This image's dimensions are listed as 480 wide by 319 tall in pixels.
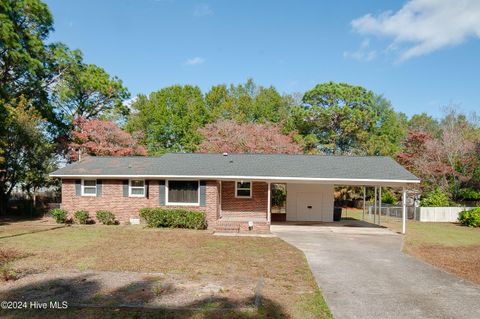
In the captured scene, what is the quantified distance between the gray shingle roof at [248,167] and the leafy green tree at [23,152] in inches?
156

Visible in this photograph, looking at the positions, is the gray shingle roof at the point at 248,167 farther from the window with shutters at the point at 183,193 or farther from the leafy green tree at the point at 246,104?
the leafy green tree at the point at 246,104

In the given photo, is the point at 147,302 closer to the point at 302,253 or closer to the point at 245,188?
the point at 302,253

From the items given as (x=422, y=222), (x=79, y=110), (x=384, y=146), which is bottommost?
(x=422, y=222)

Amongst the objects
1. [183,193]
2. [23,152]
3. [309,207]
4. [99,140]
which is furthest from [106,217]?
[99,140]

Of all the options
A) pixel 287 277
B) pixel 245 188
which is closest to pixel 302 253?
pixel 287 277

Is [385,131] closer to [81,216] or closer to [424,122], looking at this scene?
[424,122]

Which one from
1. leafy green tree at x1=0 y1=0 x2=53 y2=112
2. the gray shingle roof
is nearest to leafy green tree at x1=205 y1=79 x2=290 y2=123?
leafy green tree at x1=0 y1=0 x2=53 y2=112

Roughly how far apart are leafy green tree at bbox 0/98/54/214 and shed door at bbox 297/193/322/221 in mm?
16904

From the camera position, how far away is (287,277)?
28.0 ft

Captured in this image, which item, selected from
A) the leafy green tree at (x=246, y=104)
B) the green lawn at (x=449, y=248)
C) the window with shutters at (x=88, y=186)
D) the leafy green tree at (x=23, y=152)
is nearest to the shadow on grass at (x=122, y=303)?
the green lawn at (x=449, y=248)

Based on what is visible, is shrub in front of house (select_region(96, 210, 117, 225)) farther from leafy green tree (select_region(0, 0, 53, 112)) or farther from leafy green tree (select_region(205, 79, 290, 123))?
leafy green tree (select_region(205, 79, 290, 123))

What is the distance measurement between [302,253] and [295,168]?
289 inches

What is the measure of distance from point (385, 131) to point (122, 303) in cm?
4993

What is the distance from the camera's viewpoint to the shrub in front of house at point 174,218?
17156mm
